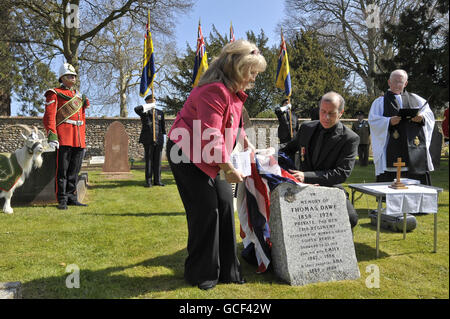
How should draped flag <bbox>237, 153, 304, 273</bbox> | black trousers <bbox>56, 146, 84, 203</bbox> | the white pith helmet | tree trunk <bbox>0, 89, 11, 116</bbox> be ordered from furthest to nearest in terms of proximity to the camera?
tree trunk <bbox>0, 89, 11, 116</bbox> → black trousers <bbox>56, 146, 84, 203</bbox> → the white pith helmet → draped flag <bbox>237, 153, 304, 273</bbox>

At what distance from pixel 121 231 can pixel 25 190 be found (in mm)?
2608

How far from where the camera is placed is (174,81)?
2712 centimetres

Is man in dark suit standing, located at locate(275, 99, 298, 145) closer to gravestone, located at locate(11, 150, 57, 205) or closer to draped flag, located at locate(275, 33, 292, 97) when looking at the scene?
draped flag, located at locate(275, 33, 292, 97)

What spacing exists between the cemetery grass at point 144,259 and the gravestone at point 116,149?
499 centimetres

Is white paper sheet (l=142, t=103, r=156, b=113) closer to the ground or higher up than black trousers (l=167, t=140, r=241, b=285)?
higher up

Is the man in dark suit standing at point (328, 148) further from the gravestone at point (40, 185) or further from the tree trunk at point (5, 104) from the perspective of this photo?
the tree trunk at point (5, 104)

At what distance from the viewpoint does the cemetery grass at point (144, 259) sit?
2.94 meters

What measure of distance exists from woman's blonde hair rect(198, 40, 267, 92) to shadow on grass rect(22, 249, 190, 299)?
1.71 metres

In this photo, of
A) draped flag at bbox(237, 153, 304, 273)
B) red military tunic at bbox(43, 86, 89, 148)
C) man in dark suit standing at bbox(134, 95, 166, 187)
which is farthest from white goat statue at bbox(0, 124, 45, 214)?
draped flag at bbox(237, 153, 304, 273)

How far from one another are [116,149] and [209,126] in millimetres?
8911

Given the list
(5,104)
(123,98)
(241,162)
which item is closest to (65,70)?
(241,162)

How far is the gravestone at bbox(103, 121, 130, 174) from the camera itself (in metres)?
10.8

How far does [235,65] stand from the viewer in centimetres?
273
